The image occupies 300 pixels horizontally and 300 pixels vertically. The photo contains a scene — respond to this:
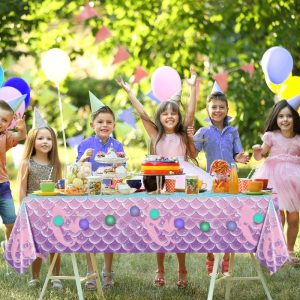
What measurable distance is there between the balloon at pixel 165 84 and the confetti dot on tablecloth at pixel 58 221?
2461mm

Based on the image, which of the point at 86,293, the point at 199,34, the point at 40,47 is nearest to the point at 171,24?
the point at 199,34

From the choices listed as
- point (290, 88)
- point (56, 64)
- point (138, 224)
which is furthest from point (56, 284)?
point (290, 88)

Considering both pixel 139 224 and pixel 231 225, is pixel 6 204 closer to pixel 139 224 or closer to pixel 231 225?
pixel 139 224

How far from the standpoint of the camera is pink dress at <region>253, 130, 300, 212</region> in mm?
7074

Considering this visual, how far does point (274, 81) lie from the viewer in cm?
781

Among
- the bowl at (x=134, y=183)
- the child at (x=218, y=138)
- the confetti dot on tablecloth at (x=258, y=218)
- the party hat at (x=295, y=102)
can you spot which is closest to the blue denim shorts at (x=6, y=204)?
the bowl at (x=134, y=183)

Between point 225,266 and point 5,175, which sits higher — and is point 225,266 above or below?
below

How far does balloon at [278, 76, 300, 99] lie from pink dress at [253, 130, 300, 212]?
0.68 m

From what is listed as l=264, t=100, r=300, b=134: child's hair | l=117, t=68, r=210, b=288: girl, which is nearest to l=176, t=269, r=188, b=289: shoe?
l=117, t=68, r=210, b=288: girl

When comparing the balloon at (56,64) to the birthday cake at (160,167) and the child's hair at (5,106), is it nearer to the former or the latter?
the child's hair at (5,106)

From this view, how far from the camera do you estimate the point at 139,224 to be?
5.20 meters

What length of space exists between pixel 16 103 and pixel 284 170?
217 cm

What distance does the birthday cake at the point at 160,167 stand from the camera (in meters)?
5.32

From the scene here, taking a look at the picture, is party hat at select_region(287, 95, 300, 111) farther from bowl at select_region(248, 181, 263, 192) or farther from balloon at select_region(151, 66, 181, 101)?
bowl at select_region(248, 181, 263, 192)
